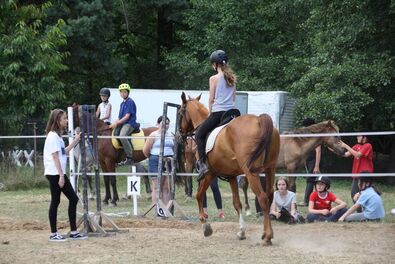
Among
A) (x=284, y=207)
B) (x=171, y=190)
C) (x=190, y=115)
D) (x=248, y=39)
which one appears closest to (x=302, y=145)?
(x=284, y=207)

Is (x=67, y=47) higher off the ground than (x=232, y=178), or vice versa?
(x=67, y=47)

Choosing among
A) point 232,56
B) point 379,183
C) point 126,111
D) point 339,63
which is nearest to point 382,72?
point 339,63

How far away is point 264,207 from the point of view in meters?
9.69

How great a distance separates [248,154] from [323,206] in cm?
306

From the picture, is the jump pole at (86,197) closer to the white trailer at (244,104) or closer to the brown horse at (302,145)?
the brown horse at (302,145)

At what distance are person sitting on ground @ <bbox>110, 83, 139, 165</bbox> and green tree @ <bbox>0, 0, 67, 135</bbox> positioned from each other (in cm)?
829

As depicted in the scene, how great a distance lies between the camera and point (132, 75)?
34750mm

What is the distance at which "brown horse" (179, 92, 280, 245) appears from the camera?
9789 millimetres

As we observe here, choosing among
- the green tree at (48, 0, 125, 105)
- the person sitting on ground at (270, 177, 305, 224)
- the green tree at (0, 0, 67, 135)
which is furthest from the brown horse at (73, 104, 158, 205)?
the green tree at (48, 0, 125, 105)

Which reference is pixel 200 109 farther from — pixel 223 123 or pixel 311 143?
pixel 311 143

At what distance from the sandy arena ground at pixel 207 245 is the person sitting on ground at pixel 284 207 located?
1.07ft

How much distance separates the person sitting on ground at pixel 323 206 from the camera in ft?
40.1

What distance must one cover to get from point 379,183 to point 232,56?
9.08 metres

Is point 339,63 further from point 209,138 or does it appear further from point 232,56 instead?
point 209,138
